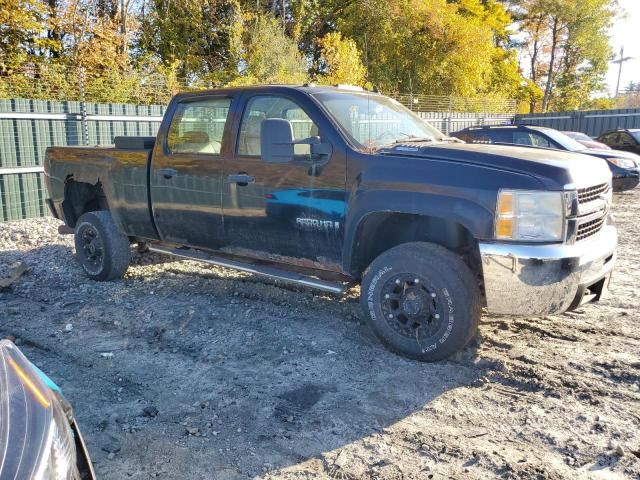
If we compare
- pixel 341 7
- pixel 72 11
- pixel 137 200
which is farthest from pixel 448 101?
pixel 137 200

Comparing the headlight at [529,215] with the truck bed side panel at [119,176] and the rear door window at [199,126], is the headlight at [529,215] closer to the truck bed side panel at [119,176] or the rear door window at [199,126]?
the rear door window at [199,126]

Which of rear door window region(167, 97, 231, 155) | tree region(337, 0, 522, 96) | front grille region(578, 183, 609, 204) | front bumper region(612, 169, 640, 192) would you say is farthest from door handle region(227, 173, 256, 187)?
tree region(337, 0, 522, 96)

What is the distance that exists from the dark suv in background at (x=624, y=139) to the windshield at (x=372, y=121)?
44.4 ft

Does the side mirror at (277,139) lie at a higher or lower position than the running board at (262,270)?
higher

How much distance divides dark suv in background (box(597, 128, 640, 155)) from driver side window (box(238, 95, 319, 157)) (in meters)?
14.7

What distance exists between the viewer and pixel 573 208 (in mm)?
3746

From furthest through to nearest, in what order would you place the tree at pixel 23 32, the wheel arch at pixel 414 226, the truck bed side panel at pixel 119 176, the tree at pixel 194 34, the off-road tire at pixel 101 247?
1. the tree at pixel 194 34
2. the tree at pixel 23 32
3. the off-road tire at pixel 101 247
4. the truck bed side panel at pixel 119 176
5. the wheel arch at pixel 414 226

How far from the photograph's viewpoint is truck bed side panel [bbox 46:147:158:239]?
583 centimetres

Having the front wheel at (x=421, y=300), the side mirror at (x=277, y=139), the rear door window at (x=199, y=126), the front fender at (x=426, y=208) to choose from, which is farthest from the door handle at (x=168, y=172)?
the front wheel at (x=421, y=300)

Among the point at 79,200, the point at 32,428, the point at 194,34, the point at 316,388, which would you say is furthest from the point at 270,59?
the point at 32,428

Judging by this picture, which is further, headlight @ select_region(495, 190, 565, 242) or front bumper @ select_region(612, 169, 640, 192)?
front bumper @ select_region(612, 169, 640, 192)

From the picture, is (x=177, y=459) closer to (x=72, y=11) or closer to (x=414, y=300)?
(x=414, y=300)

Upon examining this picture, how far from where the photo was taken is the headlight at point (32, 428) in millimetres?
1784

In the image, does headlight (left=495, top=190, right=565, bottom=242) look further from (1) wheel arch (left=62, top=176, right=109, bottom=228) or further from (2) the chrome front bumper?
(1) wheel arch (left=62, top=176, right=109, bottom=228)
